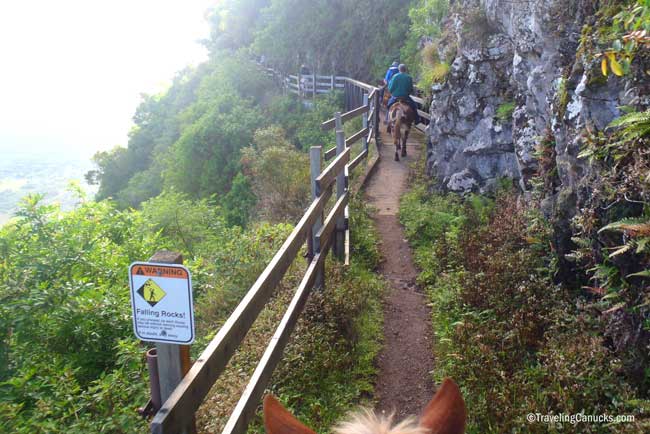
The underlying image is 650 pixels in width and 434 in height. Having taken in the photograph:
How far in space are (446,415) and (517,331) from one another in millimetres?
3089

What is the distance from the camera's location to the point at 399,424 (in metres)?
1.80

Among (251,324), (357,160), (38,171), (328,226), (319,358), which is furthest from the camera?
(38,171)

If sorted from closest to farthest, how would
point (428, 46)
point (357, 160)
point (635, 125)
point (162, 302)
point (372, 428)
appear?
point (372, 428)
point (162, 302)
point (635, 125)
point (357, 160)
point (428, 46)

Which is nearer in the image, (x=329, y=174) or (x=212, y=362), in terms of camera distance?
(x=212, y=362)

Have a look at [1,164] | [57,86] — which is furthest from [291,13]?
[57,86]

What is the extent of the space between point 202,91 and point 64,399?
3396cm

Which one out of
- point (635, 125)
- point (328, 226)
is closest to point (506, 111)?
point (328, 226)

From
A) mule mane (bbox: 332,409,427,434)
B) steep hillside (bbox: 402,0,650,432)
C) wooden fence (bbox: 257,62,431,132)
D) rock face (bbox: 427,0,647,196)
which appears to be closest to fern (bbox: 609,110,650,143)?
steep hillside (bbox: 402,0,650,432)

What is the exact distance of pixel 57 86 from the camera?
139 m

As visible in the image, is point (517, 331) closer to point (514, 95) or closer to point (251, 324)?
point (251, 324)

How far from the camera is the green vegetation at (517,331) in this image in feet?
12.1

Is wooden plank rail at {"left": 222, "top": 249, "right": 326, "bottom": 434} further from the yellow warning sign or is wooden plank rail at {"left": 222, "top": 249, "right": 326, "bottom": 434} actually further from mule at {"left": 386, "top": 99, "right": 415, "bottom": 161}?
mule at {"left": 386, "top": 99, "right": 415, "bottom": 161}

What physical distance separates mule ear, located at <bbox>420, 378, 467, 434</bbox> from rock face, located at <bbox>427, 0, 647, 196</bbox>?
370 cm

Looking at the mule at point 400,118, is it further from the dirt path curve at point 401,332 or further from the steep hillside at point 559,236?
the steep hillside at point 559,236
